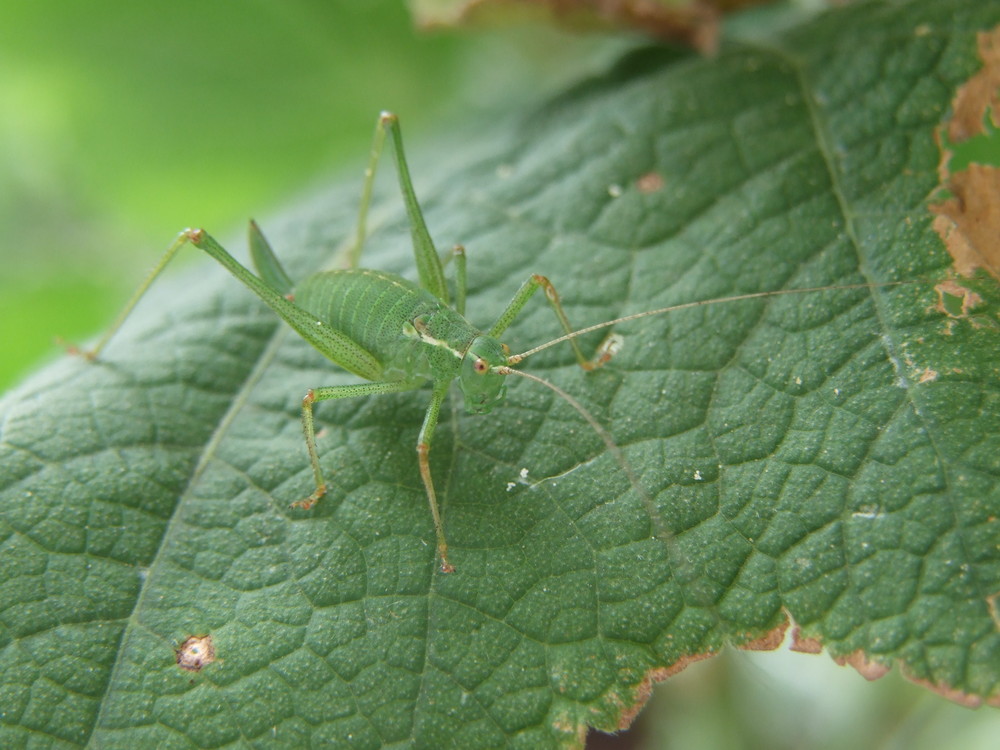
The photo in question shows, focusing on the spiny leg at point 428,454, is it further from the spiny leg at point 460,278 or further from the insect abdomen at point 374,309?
the spiny leg at point 460,278

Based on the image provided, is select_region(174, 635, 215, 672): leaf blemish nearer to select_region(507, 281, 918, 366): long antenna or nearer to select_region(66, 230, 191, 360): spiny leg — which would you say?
select_region(507, 281, 918, 366): long antenna

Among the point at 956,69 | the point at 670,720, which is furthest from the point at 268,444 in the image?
the point at 956,69

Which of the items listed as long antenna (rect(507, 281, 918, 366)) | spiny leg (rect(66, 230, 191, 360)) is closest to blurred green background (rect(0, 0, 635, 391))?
spiny leg (rect(66, 230, 191, 360))

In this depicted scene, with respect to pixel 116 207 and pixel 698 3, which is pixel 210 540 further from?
pixel 116 207

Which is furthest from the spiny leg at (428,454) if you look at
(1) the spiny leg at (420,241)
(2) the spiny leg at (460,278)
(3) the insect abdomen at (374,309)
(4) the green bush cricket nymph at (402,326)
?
(1) the spiny leg at (420,241)

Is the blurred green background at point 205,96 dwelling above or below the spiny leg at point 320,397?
above

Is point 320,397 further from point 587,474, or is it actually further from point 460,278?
point 587,474
